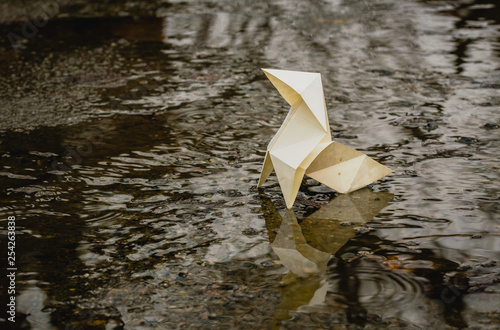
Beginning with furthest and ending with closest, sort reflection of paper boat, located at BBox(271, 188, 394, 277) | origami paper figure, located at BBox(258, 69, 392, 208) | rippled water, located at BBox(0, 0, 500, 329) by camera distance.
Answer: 1. origami paper figure, located at BBox(258, 69, 392, 208)
2. reflection of paper boat, located at BBox(271, 188, 394, 277)
3. rippled water, located at BBox(0, 0, 500, 329)

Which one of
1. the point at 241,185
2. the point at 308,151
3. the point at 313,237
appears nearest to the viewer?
the point at 313,237

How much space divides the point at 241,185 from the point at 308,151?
48 cm

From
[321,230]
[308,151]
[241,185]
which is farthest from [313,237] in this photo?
[241,185]

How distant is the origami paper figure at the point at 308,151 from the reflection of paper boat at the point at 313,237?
98 mm

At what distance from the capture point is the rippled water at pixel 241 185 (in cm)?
229

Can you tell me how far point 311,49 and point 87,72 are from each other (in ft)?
6.73

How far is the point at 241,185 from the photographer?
3.24 metres

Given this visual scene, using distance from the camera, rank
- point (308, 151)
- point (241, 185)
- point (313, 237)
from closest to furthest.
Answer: point (313, 237) < point (308, 151) < point (241, 185)

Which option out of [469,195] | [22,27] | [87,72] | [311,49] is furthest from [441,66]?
[22,27]

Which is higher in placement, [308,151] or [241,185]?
[308,151]

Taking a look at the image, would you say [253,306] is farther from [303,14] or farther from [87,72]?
[303,14]

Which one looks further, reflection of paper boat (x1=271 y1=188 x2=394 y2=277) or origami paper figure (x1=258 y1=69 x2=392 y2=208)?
origami paper figure (x1=258 y1=69 x2=392 y2=208)

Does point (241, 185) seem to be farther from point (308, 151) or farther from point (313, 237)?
point (313, 237)

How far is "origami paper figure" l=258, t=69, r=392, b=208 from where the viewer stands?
2926 mm
